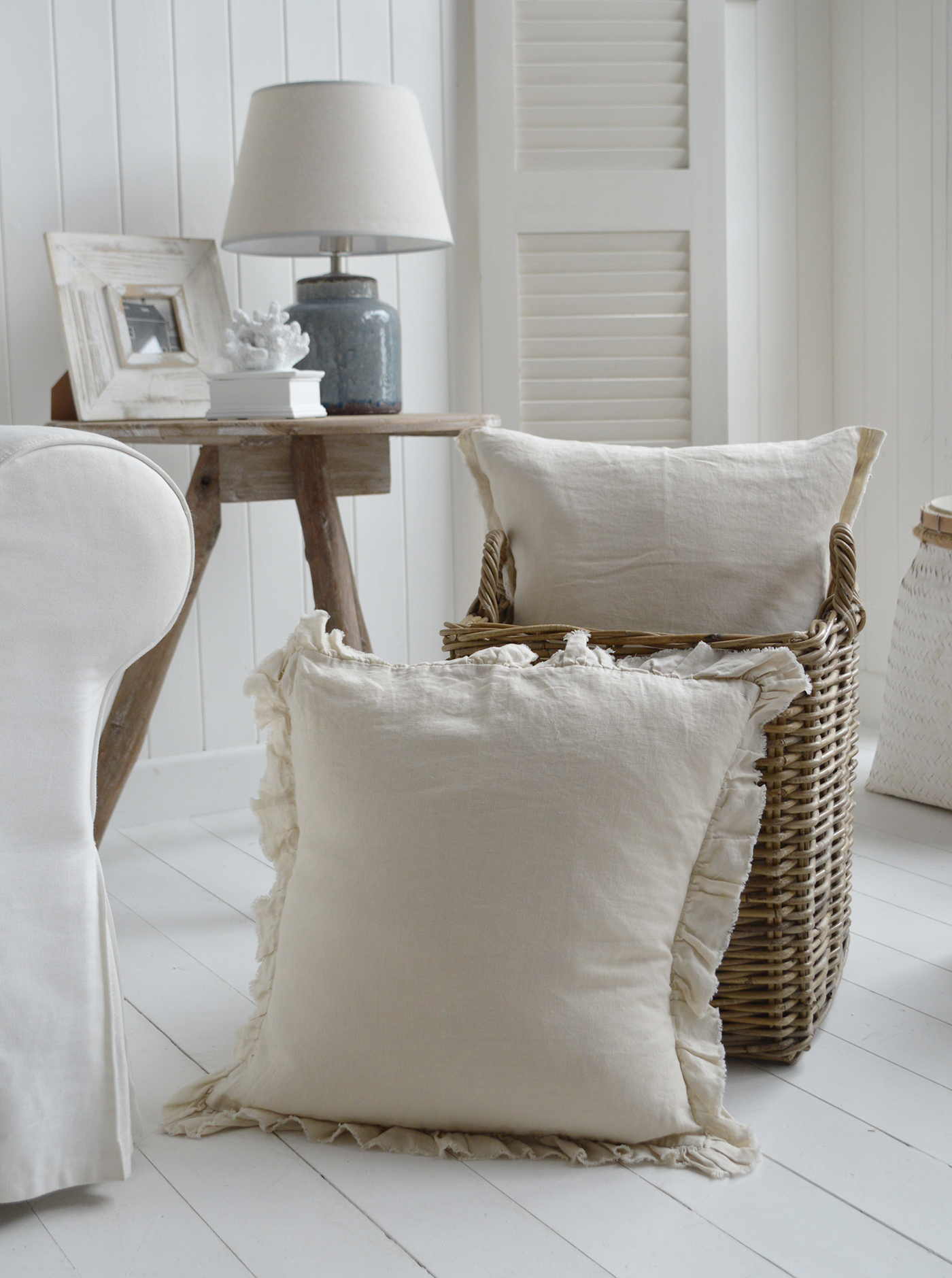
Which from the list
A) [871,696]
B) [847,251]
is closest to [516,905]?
[871,696]

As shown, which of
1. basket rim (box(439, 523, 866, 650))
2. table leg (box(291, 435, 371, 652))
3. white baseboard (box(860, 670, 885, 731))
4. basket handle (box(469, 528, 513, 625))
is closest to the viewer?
basket rim (box(439, 523, 866, 650))

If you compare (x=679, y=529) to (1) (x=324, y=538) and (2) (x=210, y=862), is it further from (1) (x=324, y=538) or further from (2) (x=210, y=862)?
(2) (x=210, y=862)

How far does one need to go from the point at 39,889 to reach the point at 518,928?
1.34 ft

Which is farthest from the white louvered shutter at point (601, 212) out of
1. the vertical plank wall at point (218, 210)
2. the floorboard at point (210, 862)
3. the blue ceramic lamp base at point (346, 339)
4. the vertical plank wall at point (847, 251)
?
the floorboard at point (210, 862)

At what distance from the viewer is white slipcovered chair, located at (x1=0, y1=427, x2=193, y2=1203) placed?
107cm

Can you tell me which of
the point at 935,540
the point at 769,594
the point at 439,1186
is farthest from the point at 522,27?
the point at 439,1186

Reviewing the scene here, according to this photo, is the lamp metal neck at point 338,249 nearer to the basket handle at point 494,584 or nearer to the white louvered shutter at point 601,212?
the white louvered shutter at point 601,212

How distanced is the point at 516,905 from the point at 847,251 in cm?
218

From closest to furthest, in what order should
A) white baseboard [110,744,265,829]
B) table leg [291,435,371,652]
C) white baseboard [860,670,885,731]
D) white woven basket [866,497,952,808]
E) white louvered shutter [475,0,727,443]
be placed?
table leg [291,435,371,652]
white woven basket [866,497,952,808]
white baseboard [110,744,265,829]
white louvered shutter [475,0,727,443]
white baseboard [860,670,885,731]

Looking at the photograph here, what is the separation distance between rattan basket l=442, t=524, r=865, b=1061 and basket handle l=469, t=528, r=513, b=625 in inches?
3.5

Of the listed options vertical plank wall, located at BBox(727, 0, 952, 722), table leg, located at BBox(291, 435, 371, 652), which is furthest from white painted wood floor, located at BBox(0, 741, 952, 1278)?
vertical plank wall, located at BBox(727, 0, 952, 722)

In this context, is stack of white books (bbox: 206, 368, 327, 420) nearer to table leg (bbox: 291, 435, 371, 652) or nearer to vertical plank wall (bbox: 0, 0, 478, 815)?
table leg (bbox: 291, 435, 371, 652)

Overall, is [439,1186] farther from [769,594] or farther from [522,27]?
[522,27]

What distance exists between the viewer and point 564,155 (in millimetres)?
2465
